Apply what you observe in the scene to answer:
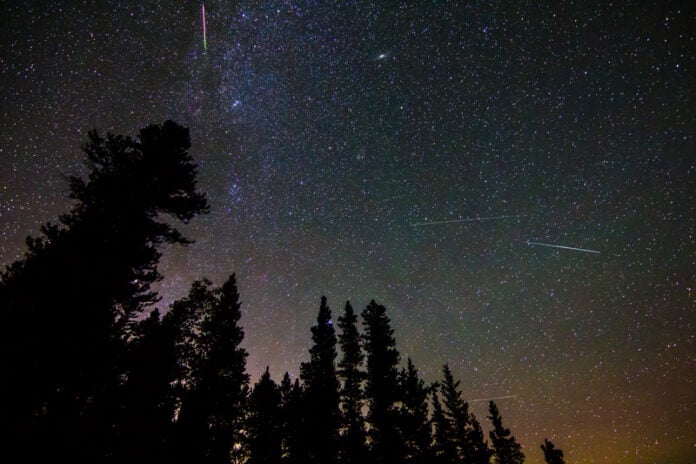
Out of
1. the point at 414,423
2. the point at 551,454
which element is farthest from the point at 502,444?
the point at 414,423

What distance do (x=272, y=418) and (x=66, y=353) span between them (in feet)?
59.0

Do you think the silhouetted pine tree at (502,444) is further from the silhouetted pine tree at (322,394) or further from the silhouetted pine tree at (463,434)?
the silhouetted pine tree at (322,394)

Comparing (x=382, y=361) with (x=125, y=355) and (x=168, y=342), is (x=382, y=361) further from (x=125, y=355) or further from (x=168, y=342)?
(x=125, y=355)

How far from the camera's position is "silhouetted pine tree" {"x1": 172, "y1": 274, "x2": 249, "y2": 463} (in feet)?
46.0

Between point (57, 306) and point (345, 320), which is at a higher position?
point (345, 320)

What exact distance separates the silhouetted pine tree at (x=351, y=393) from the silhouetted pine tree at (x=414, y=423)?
256cm

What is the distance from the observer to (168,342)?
45.0 ft

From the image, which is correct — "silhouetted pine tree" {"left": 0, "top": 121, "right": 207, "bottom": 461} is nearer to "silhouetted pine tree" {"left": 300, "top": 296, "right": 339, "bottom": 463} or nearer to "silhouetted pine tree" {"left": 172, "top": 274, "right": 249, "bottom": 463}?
"silhouetted pine tree" {"left": 172, "top": 274, "right": 249, "bottom": 463}

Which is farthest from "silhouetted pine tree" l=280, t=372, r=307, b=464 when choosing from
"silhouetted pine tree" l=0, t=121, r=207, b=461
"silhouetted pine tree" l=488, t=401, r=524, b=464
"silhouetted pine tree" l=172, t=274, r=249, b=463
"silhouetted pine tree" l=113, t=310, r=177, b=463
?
"silhouetted pine tree" l=488, t=401, r=524, b=464

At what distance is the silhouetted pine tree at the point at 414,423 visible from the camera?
16.9m

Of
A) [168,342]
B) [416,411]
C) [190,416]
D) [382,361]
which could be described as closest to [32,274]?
[168,342]

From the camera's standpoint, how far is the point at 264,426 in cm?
2086

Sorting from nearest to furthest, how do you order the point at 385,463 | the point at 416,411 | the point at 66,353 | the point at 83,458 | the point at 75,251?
the point at 83,458 < the point at 66,353 < the point at 75,251 < the point at 385,463 < the point at 416,411

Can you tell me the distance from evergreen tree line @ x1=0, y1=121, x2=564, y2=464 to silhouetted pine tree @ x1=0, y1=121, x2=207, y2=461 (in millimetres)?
30
